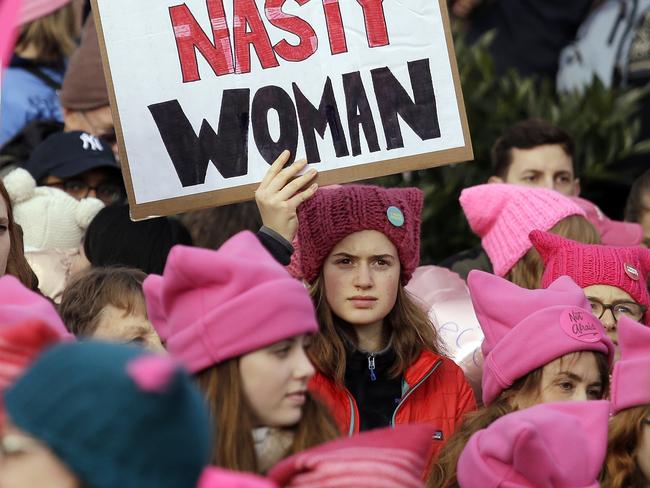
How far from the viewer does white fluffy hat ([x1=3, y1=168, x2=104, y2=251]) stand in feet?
19.3

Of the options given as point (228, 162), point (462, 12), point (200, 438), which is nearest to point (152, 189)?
point (228, 162)

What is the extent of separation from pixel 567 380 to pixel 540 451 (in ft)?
3.20

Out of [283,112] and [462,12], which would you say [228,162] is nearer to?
[283,112]

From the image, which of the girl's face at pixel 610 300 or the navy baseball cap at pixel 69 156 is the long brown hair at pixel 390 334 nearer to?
the girl's face at pixel 610 300

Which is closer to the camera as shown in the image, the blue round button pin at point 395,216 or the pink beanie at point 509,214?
the blue round button pin at point 395,216

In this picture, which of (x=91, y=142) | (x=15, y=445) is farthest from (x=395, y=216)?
(x=15, y=445)

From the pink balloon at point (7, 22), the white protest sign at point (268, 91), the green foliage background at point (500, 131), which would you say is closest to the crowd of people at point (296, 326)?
the white protest sign at point (268, 91)

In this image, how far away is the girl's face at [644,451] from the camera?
4293mm

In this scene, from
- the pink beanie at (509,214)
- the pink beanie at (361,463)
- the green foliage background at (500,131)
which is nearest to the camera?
the pink beanie at (361,463)

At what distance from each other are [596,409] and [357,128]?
1.34m

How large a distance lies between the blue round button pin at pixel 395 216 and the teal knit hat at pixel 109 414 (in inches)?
99.7

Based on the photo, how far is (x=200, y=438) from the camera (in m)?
2.60

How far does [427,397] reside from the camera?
4898 mm

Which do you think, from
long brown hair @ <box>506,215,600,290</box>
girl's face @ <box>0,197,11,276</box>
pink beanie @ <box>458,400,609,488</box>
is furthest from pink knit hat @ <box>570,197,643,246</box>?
girl's face @ <box>0,197,11,276</box>
